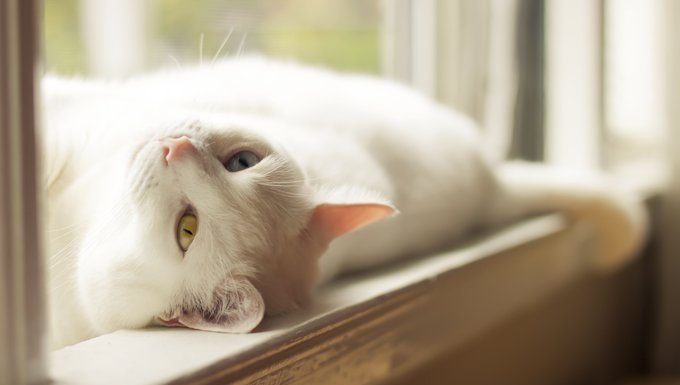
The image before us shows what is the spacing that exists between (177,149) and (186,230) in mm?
83

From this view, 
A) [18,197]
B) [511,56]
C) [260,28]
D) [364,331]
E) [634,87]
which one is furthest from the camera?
[634,87]

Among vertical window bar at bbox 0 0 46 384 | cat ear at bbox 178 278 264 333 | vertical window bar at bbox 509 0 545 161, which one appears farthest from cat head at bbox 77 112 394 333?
vertical window bar at bbox 509 0 545 161

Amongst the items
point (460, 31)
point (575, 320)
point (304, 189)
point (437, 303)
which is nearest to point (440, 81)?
point (460, 31)

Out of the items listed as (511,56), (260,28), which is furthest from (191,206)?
(511,56)

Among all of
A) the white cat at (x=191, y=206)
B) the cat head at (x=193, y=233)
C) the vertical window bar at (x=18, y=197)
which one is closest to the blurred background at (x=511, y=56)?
the white cat at (x=191, y=206)

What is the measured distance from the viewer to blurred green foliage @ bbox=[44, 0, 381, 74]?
144cm

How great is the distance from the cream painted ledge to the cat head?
3cm

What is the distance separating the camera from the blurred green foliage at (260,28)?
144 centimetres

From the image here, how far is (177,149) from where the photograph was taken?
28.3 inches

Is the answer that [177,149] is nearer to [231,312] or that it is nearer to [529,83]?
[231,312]

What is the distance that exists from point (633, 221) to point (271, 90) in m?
0.85

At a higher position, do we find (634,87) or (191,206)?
(634,87)

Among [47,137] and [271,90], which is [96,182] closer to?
[47,137]

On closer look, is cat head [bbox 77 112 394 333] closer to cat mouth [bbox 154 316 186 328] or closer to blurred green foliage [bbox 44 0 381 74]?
cat mouth [bbox 154 316 186 328]
